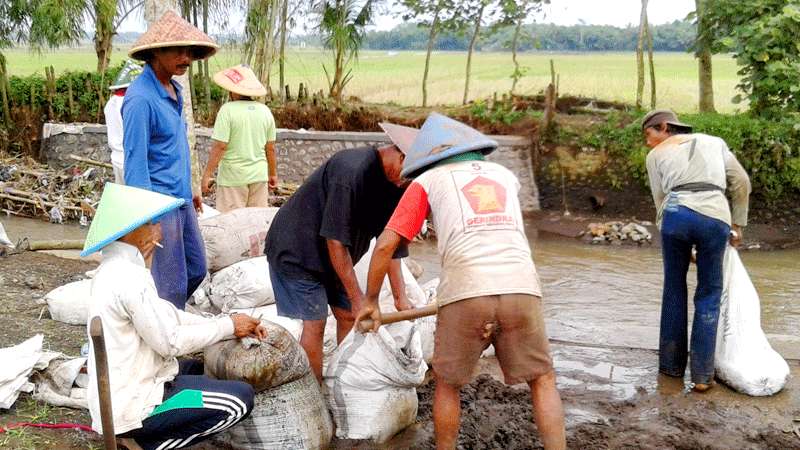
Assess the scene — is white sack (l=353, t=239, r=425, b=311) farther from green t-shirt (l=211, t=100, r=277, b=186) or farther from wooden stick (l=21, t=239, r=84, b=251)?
wooden stick (l=21, t=239, r=84, b=251)

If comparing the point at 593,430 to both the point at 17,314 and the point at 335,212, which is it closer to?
the point at 335,212

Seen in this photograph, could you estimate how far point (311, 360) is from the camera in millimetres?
4113

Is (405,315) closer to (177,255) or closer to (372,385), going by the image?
(372,385)

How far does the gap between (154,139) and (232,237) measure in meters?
1.41

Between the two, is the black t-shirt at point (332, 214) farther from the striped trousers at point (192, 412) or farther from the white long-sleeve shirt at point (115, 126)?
the white long-sleeve shirt at point (115, 126)

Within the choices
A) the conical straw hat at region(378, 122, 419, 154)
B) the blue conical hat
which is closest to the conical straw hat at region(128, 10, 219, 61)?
the conical straw hat at region(378, 122, 419, 154)

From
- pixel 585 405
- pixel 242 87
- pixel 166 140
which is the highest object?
pixel 242 87

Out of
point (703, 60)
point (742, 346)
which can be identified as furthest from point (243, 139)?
point (703, 60)

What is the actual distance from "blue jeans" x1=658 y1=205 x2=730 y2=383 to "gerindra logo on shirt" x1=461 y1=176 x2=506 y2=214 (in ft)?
5.45

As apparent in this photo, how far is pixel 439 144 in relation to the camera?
346 centimetres

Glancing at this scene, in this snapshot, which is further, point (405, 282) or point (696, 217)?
point (405, 282)

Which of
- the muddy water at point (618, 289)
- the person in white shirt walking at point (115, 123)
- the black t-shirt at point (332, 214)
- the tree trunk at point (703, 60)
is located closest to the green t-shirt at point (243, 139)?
the person in white shirt walking at point (115, 123)

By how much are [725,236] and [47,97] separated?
38.4 feet

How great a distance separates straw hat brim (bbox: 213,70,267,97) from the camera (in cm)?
663
